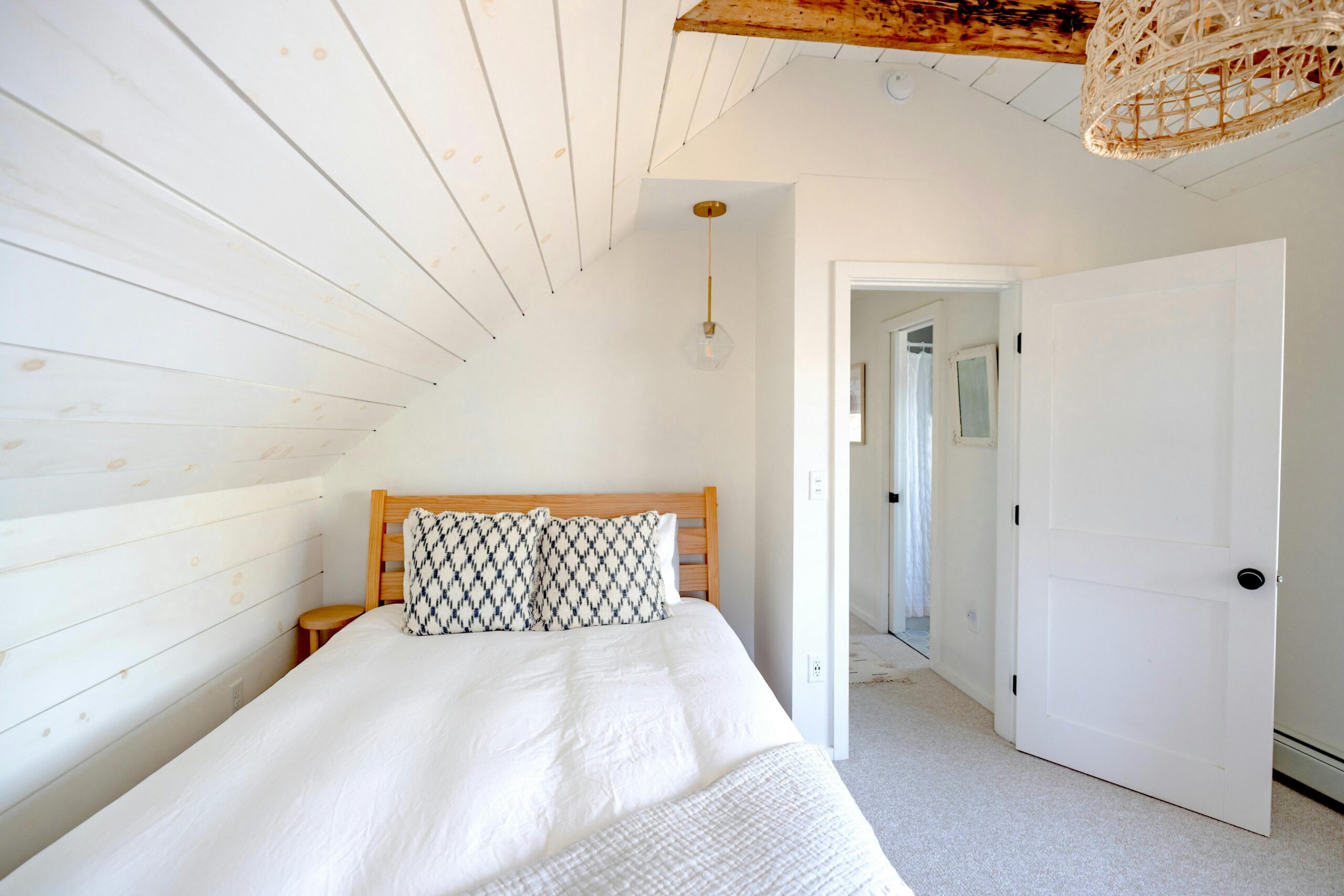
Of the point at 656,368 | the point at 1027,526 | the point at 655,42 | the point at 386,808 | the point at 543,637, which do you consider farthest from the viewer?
the point at 656,368

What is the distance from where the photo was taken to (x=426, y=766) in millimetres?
1227

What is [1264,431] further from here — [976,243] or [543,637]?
[543,637]

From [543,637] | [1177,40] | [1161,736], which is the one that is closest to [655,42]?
[1177,40]

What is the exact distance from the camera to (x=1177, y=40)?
984mm

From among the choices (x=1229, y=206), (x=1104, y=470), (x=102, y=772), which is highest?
(x=1229, y=206)

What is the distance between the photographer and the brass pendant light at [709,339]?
2490mm

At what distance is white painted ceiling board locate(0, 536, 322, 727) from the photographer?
4.26 feet

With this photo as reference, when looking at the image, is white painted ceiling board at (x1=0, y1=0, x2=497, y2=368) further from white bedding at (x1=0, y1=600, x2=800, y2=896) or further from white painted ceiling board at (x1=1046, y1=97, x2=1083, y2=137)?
white painted ceiling board at (x1=1046, y1=97, x2=1083, y2=137)

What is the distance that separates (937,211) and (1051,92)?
58 cm

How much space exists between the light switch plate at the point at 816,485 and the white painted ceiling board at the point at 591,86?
50.8 inches

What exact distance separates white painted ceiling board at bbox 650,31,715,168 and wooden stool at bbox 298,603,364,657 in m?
2.18

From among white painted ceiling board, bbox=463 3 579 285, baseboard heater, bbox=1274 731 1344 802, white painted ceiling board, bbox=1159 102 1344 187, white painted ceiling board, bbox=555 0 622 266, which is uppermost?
white painted ceiling board, bbox=1159 102 1344 187

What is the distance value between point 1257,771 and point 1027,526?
0.97 m

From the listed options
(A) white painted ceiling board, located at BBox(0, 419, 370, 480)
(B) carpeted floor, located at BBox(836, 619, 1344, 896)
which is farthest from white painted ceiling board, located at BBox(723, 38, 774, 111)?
(B) carpeted floor, located at BBox(836, 619, 1344, 896)
